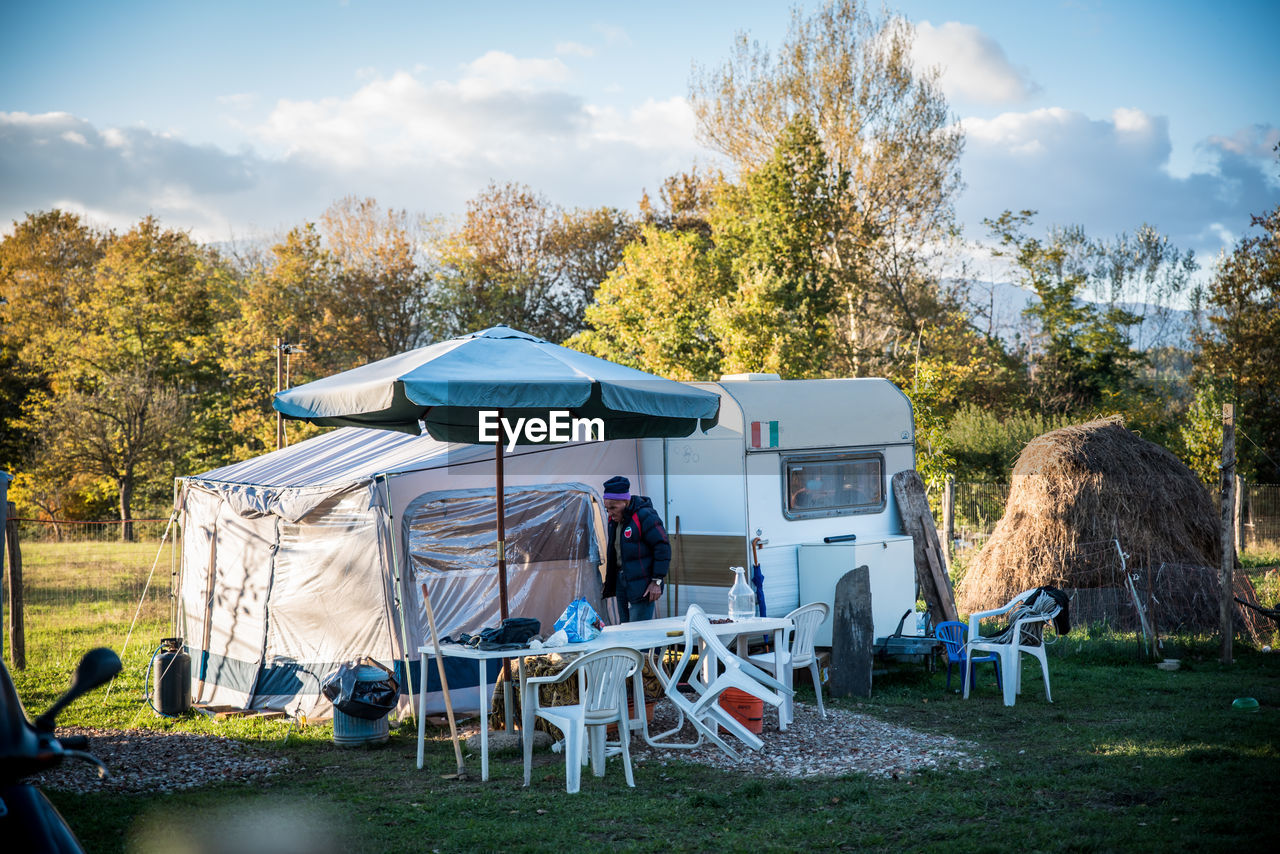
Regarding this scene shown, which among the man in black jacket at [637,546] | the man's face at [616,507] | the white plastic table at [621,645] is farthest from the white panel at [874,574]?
the man's face at [616,507]

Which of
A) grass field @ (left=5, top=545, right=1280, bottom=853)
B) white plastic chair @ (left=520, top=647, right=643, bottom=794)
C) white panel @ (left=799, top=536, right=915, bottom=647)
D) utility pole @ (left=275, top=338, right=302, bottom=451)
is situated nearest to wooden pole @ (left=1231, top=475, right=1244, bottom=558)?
white panel @ (left=799, top=536, right=915, bottom=647)

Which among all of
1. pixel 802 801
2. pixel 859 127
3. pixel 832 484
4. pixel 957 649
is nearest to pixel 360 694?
pixel 802 801

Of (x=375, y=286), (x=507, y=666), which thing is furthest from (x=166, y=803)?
(x=375, y=286)

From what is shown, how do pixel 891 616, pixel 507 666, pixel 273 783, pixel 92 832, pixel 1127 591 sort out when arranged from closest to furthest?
pixel 92 832 → pixel 273 783 → pixel 507 666 → pixel 891 616 → pixel 1127 591

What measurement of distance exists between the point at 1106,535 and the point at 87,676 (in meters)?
10.2

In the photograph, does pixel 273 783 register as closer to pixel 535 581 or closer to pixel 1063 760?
pixel 535 581

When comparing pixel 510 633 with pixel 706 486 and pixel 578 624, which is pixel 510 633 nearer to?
pixel 578 624

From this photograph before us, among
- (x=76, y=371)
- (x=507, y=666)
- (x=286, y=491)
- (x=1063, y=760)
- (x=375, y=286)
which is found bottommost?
(x=1063, y=760)

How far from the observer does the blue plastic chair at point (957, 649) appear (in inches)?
308

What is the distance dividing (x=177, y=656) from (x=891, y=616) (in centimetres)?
585

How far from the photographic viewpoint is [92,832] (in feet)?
15.7

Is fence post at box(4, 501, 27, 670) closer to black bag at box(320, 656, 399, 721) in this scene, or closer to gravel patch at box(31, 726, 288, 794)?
gravel patch at box(31, 726, 288, 794)

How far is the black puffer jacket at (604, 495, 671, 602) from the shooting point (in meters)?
7.36

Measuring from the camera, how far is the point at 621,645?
5.78 meters
